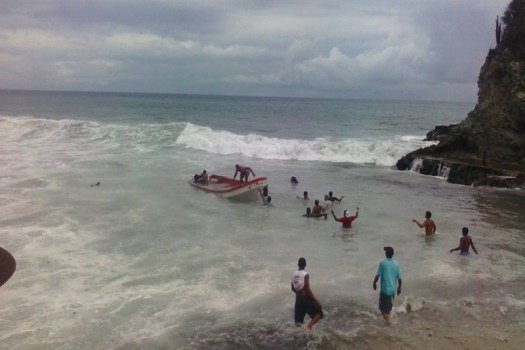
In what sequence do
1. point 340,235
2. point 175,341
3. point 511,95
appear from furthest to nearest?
point 511,95, point 340,235, point 175,341

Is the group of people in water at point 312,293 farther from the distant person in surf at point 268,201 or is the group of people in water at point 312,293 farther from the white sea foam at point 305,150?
the white sea foam at point 305,150

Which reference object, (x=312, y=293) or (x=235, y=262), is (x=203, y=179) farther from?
(x=312, y=293)

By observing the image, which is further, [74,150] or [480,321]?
[74,150]

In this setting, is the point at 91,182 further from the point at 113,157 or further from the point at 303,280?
the point at 303,280

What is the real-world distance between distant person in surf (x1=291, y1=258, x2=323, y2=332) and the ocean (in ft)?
1.05

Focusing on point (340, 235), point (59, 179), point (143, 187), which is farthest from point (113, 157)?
point (340, 235)

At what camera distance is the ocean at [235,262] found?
9.14 m

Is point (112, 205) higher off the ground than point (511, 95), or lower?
lower

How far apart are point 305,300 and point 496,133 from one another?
22.9 m

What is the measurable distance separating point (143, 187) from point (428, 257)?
14.0m

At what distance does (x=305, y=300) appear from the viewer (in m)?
9.01

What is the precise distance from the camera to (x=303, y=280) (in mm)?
8898

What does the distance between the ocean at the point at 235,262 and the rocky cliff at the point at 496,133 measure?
2350 mm

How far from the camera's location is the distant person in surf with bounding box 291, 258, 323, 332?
892 cm
